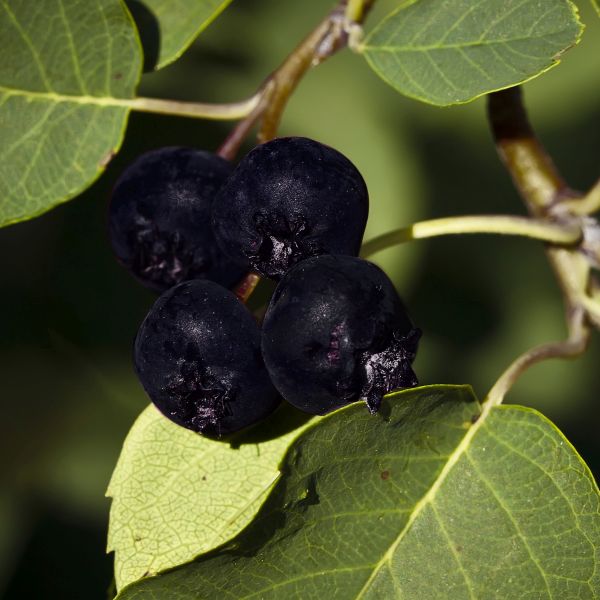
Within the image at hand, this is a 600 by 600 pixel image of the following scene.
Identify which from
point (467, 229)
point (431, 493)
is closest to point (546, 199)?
point (467, 229)

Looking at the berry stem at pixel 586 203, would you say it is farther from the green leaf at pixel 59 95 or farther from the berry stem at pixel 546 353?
the green leaf at pixel 59 95

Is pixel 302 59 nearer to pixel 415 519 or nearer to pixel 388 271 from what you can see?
pixel 415 519

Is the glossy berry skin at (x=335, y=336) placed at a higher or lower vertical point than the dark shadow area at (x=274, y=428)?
higher

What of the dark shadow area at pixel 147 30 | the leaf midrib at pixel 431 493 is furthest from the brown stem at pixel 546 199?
the dark shadow area at pixel 147 30

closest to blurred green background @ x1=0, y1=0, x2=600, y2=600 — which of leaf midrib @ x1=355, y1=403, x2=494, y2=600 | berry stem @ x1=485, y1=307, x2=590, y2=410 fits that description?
berry stem @ x1=485, y1=307, x2=590, y2=410

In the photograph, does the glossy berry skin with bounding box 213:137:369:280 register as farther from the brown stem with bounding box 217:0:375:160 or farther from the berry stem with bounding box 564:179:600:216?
the berry stem with bounding box 564:179:600:216

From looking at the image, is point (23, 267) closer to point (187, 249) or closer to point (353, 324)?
point (187, 249)

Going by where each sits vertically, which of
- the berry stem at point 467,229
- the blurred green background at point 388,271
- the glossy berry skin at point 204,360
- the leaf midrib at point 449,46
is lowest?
the blurred green background at point 388,271
